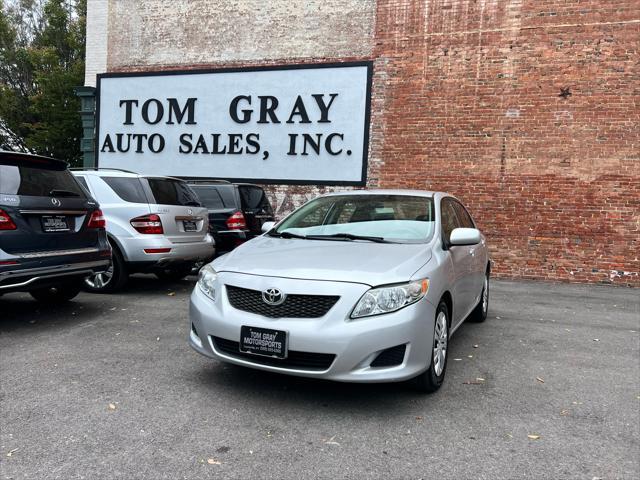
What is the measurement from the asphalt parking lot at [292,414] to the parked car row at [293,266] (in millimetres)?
328

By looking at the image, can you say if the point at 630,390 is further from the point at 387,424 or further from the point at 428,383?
the point at 387,424

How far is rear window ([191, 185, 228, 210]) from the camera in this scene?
29.8 feet

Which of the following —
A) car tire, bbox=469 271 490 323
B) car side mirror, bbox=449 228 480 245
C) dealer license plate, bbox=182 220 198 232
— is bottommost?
car tire, bbox=469 271 490 323

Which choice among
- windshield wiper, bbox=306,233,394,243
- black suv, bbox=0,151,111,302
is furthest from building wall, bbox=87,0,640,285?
windshield wiper, bbox=306,233,394,243

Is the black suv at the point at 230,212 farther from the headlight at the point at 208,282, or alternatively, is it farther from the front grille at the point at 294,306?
the front grille at the point at 294,306

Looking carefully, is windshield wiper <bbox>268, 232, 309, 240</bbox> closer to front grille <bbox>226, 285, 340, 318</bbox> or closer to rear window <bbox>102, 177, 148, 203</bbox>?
front grille <bbox>226, 285, 340, 318</bbox>

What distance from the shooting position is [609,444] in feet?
10.6

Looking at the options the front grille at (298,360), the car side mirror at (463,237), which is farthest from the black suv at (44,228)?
the car side mirror at (463,237)

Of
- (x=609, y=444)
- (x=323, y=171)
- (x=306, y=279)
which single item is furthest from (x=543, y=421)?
(x=323, y=171)

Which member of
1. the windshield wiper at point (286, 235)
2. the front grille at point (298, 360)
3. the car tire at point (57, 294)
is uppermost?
the windshield wiper at point (286, 235)

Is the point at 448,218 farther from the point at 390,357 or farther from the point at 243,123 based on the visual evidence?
the point at 243,123

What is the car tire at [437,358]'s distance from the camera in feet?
12.5

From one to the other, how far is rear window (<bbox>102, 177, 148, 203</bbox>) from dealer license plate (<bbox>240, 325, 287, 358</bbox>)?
4.30 metres

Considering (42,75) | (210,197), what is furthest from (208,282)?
(42,75)
